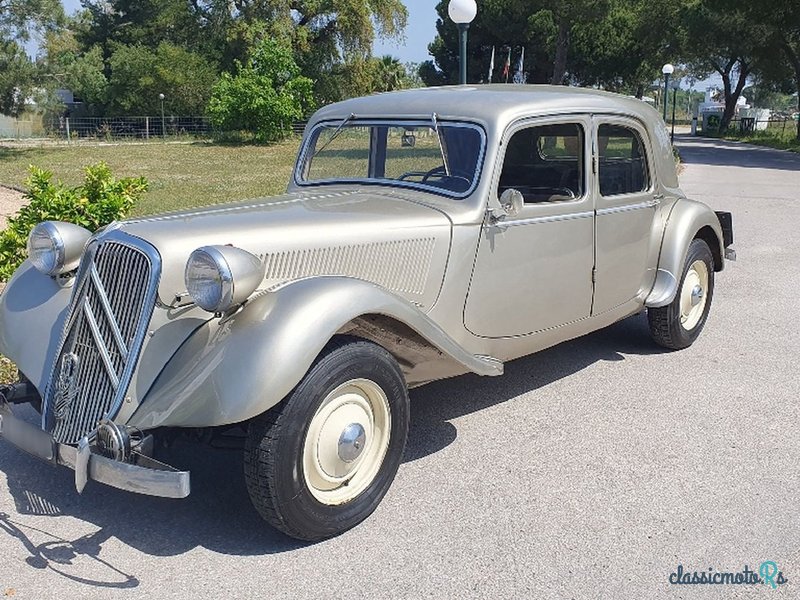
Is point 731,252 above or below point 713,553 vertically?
above

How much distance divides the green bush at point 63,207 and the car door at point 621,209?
391 centimetres

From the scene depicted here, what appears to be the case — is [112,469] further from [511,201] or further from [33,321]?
[511,201]

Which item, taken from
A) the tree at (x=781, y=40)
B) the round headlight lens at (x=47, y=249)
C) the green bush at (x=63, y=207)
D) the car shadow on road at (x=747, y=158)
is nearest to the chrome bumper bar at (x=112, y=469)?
the round headlight lens at (x=47, y=249)

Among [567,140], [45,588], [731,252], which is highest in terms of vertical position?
[567,140]

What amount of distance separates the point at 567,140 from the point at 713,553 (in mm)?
2439

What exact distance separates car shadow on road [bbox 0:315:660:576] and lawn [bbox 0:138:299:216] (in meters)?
7.54

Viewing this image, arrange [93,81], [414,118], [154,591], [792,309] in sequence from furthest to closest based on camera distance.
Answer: [93,81] < [792,309] < [414,118] < [154,591]

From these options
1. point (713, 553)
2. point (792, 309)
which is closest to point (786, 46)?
point (792, 309)

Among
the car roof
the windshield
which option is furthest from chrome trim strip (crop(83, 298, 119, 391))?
Result: the car roof

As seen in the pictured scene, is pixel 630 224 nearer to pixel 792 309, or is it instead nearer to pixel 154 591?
pixel 792 309

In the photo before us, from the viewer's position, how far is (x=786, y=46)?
1340 inches

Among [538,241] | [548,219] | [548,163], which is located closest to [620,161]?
[548,163]

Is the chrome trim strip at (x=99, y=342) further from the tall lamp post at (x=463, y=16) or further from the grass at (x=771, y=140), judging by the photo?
the grass at (x=771, y=140)

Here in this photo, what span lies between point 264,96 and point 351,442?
2998 cm
